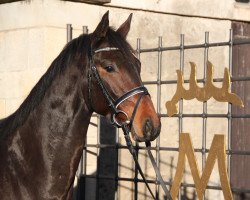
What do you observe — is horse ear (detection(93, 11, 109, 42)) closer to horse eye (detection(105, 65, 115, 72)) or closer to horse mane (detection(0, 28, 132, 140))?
horse mane (detection(0, 28, 132, 140))

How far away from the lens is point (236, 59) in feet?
25.3

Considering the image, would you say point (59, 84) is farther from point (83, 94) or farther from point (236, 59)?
point (236, 59)

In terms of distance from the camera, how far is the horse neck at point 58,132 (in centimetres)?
418

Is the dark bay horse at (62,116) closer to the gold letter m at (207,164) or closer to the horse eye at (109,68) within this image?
the horse eye at (109,68)

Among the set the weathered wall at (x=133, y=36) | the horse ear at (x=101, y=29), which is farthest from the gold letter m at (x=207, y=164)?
the horse ear at (x=101, y=29)

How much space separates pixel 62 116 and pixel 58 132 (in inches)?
3.8

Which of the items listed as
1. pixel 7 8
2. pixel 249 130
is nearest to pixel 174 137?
pixel 249 130

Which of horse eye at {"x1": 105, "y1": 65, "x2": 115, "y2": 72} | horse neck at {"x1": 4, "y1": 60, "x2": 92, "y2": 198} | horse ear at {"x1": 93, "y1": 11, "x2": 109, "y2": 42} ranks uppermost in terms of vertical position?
horse ear at {"x1": 93, "y1": 11, "x2": 109, "y2": 42}

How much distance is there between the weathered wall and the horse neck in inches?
76.6

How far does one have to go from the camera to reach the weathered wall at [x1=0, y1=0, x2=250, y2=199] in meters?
6.19

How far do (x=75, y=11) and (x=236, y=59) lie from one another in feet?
7.17

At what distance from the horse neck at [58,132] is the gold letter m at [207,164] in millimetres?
1522

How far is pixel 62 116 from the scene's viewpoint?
4.21 metres

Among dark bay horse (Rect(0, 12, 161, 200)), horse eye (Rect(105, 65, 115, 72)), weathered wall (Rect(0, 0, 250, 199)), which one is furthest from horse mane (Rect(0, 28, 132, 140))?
weathered wall (Rect(0, 0, 250, 199))
